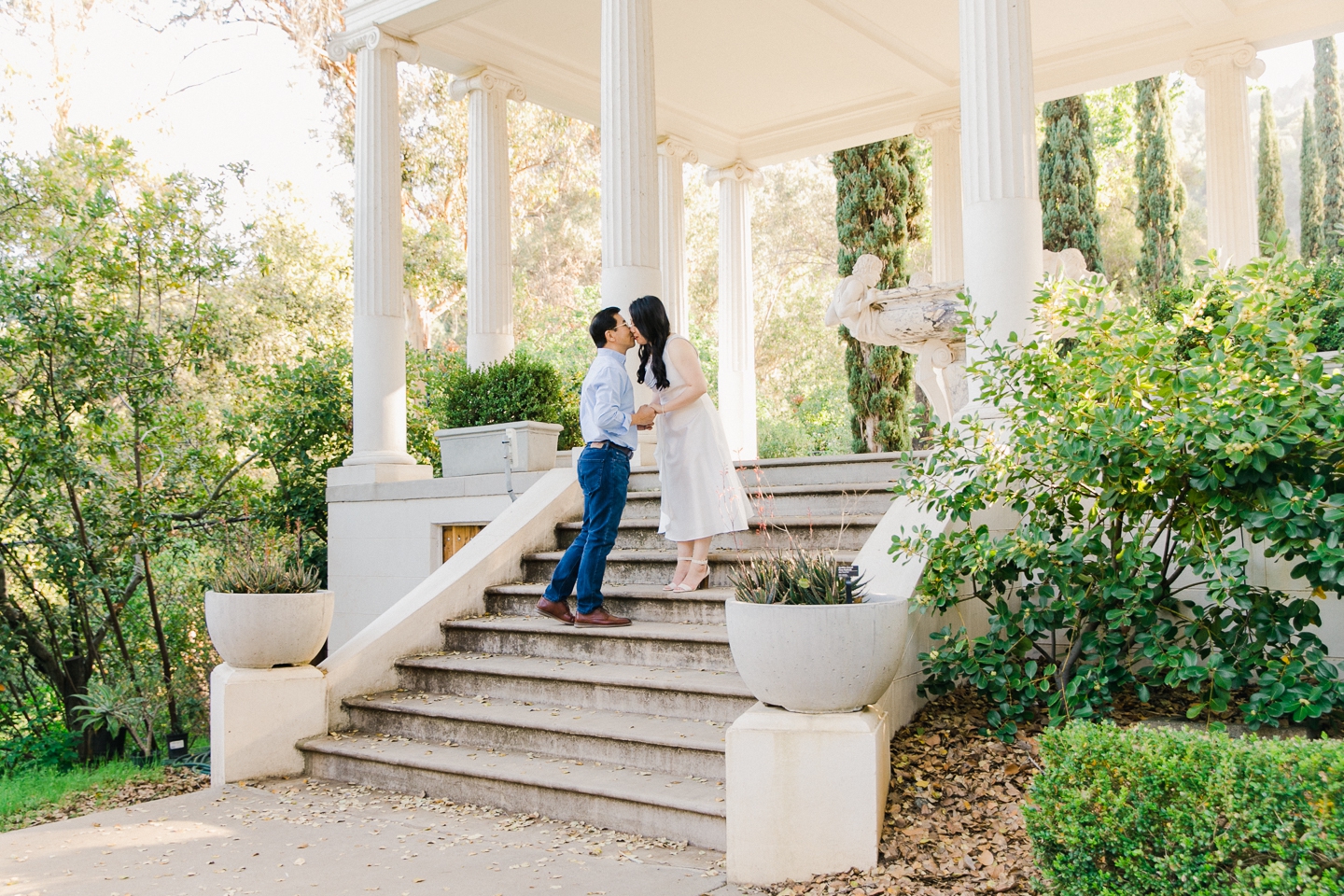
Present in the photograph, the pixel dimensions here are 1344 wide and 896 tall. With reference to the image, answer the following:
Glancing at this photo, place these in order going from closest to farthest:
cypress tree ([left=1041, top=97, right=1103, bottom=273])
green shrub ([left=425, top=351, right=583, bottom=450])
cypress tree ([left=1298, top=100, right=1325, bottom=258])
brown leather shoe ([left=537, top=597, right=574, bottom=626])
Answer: brown leather shoe ([left=537, top=597, right=574, bottom=626]) < green shrub ([left=425, top=351, right=583, bottom=450]) < cypress tree ([left=1041, top=97, right=1103, bottom=273]) < cypress tree ([left=1298, top=100, right=1325, bottom=258])

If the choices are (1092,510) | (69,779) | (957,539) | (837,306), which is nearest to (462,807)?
(957,539)

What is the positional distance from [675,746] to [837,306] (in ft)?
16.4

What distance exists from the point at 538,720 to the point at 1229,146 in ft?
32.0

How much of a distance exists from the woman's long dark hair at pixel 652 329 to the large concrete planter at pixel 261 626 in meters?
2.27

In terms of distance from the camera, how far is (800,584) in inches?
153

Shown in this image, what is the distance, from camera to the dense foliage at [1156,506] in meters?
3.85

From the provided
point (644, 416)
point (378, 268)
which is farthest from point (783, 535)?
point (378, 268)

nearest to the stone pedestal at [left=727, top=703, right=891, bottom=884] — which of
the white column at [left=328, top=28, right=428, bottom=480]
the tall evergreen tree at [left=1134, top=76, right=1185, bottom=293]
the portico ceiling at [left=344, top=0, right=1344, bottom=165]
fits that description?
the white column at [left=328, top=28, right=428, bottom=480]

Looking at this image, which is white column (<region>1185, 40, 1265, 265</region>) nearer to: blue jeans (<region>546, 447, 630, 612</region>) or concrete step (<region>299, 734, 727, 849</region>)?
blue jeans (<region>546, 447, 630, 612</region>)

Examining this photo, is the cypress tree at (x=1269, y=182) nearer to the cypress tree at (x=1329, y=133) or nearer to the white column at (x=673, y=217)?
the cypress tree at (x=1329, y=133)

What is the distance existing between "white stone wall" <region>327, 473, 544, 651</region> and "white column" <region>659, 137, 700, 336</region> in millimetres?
4835

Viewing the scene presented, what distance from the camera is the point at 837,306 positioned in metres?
8.65

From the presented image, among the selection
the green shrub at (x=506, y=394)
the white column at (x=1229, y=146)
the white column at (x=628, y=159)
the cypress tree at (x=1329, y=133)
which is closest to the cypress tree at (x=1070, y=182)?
the white column at (x=1229, y=146)

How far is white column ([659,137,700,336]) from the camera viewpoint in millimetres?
13070
